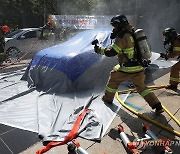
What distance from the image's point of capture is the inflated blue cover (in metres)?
5.42

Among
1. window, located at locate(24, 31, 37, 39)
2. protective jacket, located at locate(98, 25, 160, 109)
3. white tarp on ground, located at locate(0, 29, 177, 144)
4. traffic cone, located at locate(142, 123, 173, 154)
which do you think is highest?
protective jacket, located at locate(98, 25, 160, 109)

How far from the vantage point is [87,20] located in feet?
48.4

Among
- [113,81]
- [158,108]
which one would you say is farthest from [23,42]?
[158,108]

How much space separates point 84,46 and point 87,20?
364 inches

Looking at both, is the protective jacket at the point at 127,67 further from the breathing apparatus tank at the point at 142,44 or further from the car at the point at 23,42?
the car at the point at 23,42

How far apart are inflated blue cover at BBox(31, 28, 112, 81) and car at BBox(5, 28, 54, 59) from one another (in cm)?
578

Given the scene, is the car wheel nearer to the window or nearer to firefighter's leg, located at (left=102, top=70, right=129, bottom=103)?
the window

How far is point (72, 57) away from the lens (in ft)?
18.0

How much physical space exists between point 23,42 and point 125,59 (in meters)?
9.99

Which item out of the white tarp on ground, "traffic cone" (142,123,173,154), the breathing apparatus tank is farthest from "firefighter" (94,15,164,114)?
"traffic cone" (142,123,173,154)

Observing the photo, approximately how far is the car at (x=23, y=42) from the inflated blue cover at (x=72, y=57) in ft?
19.0

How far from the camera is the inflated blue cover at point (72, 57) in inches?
213

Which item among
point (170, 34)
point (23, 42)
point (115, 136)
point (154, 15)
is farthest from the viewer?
point (154, 15)

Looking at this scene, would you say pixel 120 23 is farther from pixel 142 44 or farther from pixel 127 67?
pixel 127 67
